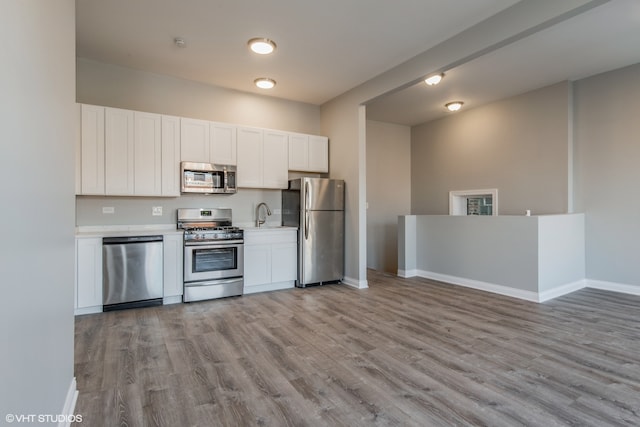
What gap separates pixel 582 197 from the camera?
15.9 feet

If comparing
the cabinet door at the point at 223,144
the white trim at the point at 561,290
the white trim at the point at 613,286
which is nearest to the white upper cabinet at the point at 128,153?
the cabinet door at the point at 223,144

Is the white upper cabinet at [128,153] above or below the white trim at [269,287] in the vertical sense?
above

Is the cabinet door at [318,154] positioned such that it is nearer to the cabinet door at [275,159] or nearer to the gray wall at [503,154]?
the cabinet door at [275,159]

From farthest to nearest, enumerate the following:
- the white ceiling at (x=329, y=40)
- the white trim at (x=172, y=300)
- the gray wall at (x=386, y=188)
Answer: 1. the gray wall at (x=386, y=188)
2. the white trim at (x=172, y=300)
3. the white ceiling at (x=329, y=40)

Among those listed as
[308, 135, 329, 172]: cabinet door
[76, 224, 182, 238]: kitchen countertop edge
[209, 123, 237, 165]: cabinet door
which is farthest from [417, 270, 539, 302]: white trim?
[76, 224, 182, 238]: kitchen countertop edge

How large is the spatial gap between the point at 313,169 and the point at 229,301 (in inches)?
95.6

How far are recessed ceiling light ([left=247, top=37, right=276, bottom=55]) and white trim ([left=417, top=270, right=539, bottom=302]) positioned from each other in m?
4.17

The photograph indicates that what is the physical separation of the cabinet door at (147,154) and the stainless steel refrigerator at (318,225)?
1885 millimetres

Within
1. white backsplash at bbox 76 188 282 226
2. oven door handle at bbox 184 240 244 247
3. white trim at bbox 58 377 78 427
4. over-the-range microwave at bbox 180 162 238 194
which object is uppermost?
over-the-range microwave at bbox 180 162 238 194

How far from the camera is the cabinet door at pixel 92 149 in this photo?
375 cm

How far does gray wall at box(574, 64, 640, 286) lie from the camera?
174 inches

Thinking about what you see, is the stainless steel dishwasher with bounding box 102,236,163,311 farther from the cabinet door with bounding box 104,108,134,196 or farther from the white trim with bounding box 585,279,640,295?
the white trim with bounding box 585,279,640,295

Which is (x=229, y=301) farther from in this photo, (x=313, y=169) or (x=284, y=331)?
(x=313, y=169)

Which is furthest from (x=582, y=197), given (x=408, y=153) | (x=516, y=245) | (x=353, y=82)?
(x=353, y=82)
